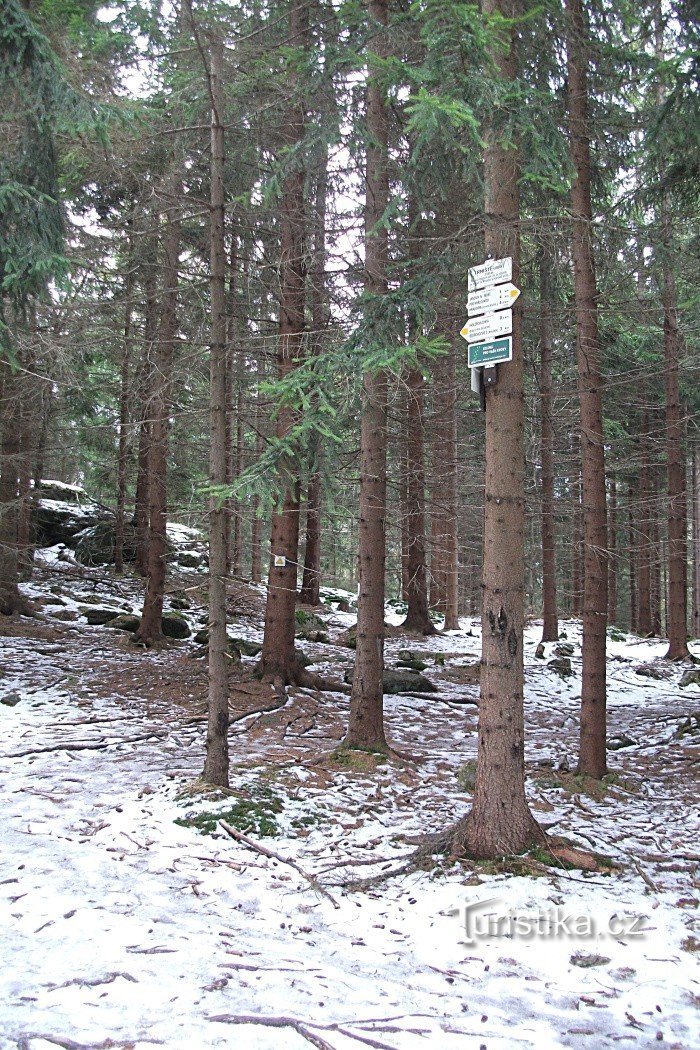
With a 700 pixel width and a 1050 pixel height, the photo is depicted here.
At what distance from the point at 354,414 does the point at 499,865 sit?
4557mm

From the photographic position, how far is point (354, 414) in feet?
24.2

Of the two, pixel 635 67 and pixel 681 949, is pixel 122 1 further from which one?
pixel 681 949

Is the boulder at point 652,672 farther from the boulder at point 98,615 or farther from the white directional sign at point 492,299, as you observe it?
the white directional sign at point 492,299

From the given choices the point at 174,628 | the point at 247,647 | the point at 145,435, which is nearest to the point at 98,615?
the point at 174,628

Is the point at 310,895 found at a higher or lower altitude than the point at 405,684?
higher

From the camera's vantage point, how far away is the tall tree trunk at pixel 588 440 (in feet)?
24.1

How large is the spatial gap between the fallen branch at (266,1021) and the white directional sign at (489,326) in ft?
14.2

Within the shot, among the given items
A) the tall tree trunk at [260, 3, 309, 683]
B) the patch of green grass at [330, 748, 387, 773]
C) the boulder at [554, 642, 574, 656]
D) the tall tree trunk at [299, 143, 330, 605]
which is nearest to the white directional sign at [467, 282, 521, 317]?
the tall tree trunk at [299, 143, 330, 605]

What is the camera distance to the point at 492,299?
198 inches

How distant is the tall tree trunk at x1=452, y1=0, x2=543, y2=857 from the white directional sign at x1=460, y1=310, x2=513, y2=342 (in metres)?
0.24

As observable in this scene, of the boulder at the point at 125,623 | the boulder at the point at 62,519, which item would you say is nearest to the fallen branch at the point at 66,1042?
the boulder at the point at 125,623

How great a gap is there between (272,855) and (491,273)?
184 inches

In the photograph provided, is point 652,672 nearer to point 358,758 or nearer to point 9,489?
point 358,758

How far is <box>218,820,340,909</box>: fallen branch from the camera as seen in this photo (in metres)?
4.61
